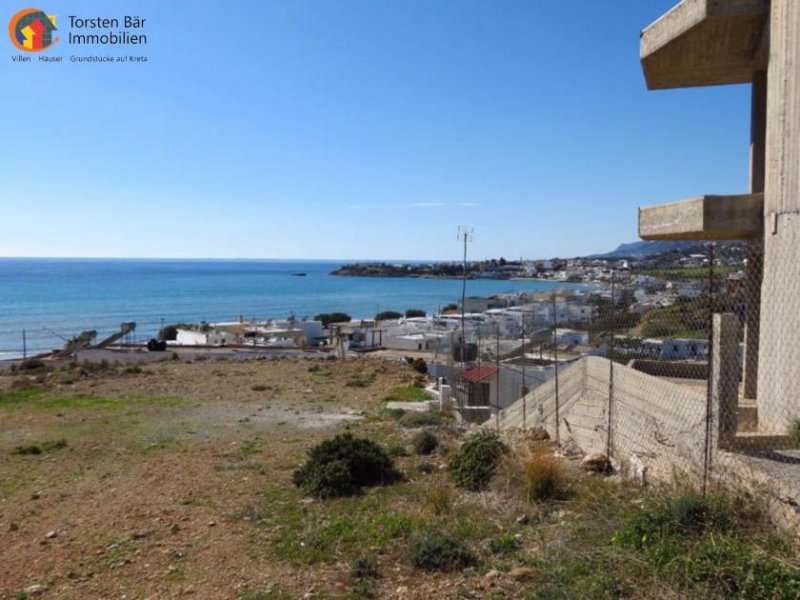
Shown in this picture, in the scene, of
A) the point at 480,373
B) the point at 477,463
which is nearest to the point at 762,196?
the point at 477,463

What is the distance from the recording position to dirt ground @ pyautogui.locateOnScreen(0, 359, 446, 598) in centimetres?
632

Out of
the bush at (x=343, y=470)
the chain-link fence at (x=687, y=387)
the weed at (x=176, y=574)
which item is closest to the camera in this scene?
the chain-link fence at (x=687, y=387)

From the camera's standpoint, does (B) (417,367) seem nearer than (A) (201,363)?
Yes

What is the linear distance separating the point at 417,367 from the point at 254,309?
91.1 metres

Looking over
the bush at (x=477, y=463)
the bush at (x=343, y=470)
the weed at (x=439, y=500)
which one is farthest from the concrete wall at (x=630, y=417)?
the bush at (x=343, y=470)

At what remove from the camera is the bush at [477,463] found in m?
8.70

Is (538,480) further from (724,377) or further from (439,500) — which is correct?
(724,377)

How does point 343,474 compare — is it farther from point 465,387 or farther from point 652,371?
point 465,387

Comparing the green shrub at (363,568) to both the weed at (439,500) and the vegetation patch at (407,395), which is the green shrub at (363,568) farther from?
the vegetation patch at (407,395)

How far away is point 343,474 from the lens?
926 centimetres

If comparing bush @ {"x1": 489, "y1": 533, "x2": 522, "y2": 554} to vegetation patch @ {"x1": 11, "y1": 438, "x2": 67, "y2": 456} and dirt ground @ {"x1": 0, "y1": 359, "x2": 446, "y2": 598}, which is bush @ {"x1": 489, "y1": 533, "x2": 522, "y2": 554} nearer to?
dirt ground @ {"x1": 0, "y1": 359, "x2": 446, "y2": 598}

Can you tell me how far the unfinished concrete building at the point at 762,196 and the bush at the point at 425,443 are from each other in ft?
17.3

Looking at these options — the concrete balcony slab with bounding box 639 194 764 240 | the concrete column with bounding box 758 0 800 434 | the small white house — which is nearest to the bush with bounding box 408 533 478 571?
the concrete column with bounding box 758 0 800 434

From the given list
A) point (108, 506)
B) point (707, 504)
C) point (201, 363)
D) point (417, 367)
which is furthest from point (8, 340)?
point (707, 504)
